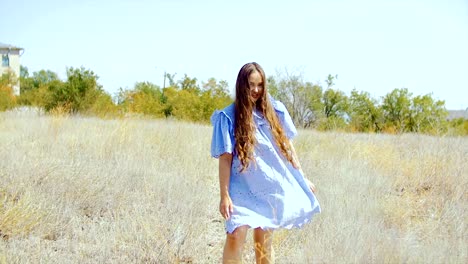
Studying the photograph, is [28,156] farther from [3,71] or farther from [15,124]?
[3,71]

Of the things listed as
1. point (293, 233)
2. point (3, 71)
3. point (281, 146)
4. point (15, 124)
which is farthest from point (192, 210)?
point (3, 71)

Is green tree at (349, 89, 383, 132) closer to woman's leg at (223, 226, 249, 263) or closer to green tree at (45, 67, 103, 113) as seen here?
green tree at (45, 67, 103, 113)

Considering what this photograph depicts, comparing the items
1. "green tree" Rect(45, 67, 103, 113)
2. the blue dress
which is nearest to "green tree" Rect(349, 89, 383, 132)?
"green tree" Rect(45, 67, 103, 113)

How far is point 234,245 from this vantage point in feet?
8.63

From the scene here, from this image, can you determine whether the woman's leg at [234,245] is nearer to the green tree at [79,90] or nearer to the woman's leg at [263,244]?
the woman's leg at [263,244]

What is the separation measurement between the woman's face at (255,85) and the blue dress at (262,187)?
0.39 ft

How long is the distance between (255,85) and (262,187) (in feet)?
1.97

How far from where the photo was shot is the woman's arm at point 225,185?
2555 mm

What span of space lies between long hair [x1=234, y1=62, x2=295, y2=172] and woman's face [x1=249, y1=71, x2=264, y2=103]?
0.01 metres

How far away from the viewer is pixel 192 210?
4.40m

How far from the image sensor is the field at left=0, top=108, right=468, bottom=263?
3095 millimetres

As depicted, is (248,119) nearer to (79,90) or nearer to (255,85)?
(255,85)

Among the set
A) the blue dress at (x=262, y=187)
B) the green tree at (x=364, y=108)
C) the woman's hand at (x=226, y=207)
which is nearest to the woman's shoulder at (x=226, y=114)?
the blue dress at (x=262, y=187)

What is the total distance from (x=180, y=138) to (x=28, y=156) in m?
3.00
